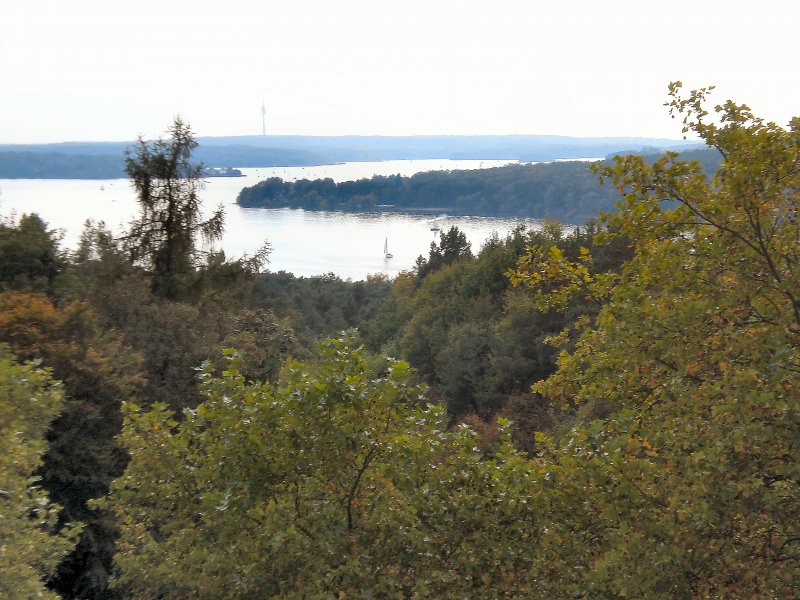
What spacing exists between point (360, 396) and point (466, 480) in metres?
1.34

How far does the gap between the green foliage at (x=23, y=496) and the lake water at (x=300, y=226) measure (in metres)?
49.0

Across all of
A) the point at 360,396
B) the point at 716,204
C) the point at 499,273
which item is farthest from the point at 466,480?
the point at 499,273

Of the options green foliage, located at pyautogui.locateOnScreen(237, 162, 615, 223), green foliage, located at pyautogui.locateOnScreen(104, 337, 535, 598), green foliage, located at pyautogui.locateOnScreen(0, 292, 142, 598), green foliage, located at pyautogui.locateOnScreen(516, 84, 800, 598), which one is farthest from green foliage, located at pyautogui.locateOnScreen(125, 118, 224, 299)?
green foliage, located at pyautogui.locateOnScreen(237, 162, 615, 223)

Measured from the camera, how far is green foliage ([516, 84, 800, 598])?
481cm

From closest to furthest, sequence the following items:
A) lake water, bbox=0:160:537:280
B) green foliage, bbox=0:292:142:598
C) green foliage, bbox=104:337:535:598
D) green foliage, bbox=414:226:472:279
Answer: green foliage, bbox=104:337:535:598
green foliage, bbox=0:292:142:598
green foliage, bbox=414:226:472:279
lake water, bbox=0:160:537:280

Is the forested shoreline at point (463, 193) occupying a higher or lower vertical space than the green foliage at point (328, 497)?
higher

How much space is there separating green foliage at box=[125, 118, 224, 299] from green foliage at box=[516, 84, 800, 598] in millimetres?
15121

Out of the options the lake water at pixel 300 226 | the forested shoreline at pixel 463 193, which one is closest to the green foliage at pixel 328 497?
the lake water at pixel 300 226

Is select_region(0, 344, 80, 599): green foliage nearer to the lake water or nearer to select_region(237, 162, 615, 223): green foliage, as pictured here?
the lake water

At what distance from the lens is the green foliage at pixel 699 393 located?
4809 millimetres

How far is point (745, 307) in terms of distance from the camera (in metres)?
5.57

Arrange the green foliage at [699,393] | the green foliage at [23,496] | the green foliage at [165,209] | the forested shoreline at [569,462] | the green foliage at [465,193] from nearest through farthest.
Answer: the green foliage at [699,393] < the forested shoreline at [569,462] < the green foliage at [23,496] < the green foliage at [165,209] < the green foliage at [465,193]

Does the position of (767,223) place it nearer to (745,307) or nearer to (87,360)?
(745,307)

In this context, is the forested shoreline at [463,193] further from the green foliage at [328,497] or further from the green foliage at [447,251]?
the green foliage at [328,497]
